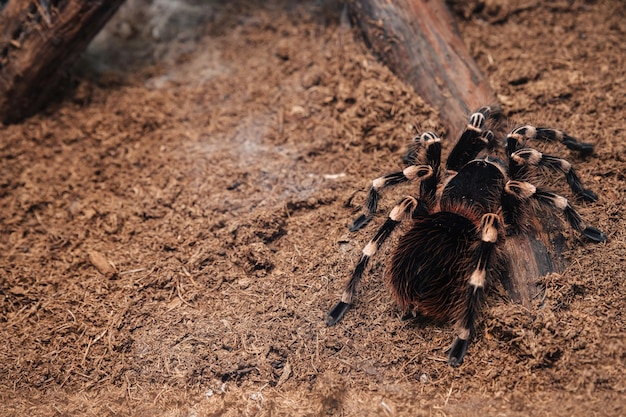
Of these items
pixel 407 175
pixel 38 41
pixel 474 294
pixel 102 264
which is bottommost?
pixel 474 294

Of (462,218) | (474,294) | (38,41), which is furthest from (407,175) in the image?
(38,41)

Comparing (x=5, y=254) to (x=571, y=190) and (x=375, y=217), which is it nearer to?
(x=375, y=217)

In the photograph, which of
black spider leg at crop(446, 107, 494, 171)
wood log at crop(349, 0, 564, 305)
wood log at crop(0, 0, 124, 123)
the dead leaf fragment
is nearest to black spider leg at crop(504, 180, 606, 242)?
black spider leg at crop(446, 107, 494, 171)

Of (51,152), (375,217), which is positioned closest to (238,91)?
(51,152)

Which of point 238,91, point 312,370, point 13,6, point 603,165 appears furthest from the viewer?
point 238,91

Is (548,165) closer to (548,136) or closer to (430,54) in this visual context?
(548,136)
